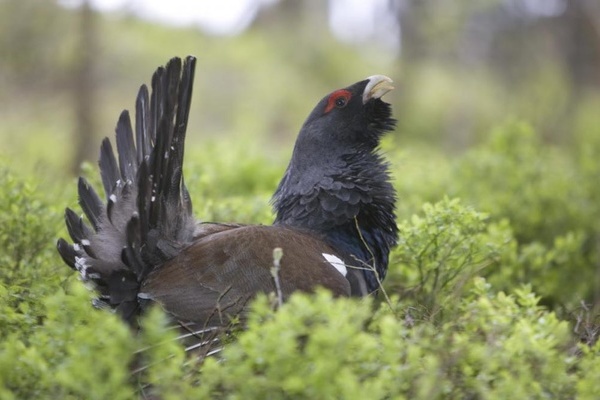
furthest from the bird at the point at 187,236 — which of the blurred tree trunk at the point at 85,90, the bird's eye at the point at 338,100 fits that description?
the blurred tree trunk at the point at 85,90

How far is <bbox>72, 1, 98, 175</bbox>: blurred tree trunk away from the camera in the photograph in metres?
10.2

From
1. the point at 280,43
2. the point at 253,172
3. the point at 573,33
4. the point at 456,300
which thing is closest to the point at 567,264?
the point at 456,300

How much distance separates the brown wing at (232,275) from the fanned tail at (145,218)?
0.37ft

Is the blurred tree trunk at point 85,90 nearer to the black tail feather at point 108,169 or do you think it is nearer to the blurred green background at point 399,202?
the blurred green background at point 399,202

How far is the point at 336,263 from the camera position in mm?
3775

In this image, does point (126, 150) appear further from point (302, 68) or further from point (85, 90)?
point (302, 68)

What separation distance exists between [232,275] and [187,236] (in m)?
0.44

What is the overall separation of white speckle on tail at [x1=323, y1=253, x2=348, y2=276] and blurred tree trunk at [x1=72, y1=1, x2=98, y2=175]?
7046mm

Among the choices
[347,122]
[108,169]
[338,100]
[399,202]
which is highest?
[338,100]

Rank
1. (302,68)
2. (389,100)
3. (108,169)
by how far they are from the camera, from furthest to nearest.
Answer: (302,68)
(389,100)
(108,169)

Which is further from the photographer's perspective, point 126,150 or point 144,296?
point 126,150

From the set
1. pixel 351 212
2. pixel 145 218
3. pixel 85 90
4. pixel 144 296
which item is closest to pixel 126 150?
pixel 145 218

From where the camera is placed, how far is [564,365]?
273 cm

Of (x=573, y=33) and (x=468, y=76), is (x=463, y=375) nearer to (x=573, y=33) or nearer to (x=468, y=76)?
(x=573, y=33)
